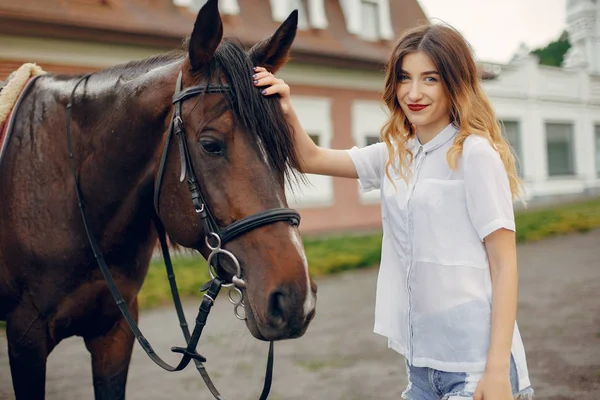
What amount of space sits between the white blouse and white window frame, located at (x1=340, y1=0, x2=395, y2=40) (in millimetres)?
12366

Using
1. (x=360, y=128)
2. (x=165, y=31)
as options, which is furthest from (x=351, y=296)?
(x=360, y=128)

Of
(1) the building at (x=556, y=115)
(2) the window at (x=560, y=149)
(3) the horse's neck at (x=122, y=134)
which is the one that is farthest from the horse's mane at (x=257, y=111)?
(2) the window at (x=560, y=149)

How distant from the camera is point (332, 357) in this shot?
4.68 metres

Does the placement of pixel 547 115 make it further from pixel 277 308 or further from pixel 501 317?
pixel 277 308

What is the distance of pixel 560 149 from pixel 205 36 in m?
19.7

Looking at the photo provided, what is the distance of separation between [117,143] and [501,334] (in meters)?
1.50

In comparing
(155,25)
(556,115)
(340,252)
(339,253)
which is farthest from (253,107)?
(556,115)

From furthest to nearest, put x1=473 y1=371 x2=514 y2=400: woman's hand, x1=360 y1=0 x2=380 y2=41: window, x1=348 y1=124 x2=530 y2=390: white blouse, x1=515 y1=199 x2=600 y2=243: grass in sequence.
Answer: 1. x1=360 y1=0 x2=380 y2=41: window
2. x1=515 y1=199 x2=600 y2=243: grass
3. x1=348 y1=124 x2=530 y2=390: white blouse
4. x1=473 y1=371 x2=514 y2=400: woman's hand

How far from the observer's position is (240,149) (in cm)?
173

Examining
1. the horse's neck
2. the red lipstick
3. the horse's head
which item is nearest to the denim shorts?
the horse's head

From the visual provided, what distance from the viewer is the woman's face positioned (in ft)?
5.69

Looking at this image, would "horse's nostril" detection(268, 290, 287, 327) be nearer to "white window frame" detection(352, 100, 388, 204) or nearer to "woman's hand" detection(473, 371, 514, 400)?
"woman's hand" detection(473, 371, 514, 400)

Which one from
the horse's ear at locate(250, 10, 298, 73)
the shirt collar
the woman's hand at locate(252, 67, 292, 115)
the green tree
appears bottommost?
the shirt collar

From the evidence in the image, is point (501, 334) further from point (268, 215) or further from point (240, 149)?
point (240, 149)
